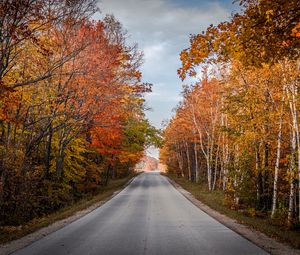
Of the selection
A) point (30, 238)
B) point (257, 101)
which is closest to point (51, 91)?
point (30, 238)

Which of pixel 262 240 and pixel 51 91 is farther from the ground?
pixel 51 91

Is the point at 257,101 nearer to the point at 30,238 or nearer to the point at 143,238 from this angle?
the point at 143,238

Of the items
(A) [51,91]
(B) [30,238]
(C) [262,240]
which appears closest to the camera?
(C) [262,240]

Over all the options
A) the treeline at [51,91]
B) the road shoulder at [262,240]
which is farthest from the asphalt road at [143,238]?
the treeline at [51,91]

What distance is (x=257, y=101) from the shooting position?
16.0 m

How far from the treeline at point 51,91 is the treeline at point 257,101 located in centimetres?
525

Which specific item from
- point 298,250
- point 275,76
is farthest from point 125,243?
point 275,76

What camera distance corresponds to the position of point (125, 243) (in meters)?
7.96

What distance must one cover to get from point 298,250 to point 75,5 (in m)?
9.98

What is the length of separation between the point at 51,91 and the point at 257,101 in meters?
10.9

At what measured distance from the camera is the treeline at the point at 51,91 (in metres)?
9.52

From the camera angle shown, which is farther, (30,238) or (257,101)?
Answer: (257,101)

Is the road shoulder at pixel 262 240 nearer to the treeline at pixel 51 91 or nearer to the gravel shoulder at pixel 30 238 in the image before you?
the gravel shoulder at pixel 30 238

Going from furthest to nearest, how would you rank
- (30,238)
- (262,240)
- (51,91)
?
(51,91), (30,238), (262,240)
